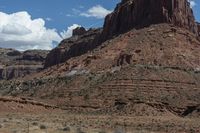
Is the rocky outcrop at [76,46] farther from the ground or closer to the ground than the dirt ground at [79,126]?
farther from the ground

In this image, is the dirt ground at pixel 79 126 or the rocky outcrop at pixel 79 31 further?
the rocky outcrop at pixel 79 31

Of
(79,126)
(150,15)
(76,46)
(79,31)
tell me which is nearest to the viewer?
(79,126)

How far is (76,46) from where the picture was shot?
154 meters

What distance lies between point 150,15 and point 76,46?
4527 centimetres

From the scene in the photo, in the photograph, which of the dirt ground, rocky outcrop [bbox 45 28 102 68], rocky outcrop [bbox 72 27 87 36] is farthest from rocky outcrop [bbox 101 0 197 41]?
rocky outcrop [bbox 72 27 87 36]

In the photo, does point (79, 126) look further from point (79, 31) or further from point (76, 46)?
point (79, 31)

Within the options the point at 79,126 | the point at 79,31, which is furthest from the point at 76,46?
the point at 79,126

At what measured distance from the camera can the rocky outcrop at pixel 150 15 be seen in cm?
11106

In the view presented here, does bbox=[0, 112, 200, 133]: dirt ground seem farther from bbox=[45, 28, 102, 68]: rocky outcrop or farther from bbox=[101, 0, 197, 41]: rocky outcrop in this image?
bbox=[45, 28, 102, 68]: rocky outcrop

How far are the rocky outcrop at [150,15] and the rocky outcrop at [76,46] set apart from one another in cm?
1205

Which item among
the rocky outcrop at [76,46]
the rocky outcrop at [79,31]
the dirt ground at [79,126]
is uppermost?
the rocky outcrop at [79,31]

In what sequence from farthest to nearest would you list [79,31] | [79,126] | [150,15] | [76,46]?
[79,31]
[76,46]
[150,15]
[79,126]

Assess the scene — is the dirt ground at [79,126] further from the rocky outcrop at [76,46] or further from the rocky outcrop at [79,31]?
the rocky outcrop at [79,31]

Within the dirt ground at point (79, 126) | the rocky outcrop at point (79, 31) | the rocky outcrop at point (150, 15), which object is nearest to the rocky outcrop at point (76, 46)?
the rocky outcrop at point (79, 31)
